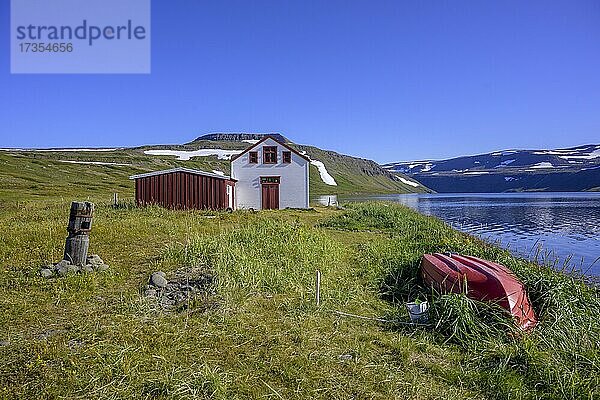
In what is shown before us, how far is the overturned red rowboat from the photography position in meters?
8.15

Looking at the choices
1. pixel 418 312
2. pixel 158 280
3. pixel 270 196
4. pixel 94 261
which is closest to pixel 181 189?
pixel 270 196

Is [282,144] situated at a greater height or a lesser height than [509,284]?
greater

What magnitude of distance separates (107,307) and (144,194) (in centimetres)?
2282

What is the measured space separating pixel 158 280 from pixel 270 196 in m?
26.5

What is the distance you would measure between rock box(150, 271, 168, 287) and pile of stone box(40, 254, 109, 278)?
4.68 ft

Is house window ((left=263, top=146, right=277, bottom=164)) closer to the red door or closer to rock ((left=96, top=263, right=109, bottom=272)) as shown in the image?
the red door

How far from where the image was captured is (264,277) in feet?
32.7

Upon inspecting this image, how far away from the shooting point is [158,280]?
9.24 m

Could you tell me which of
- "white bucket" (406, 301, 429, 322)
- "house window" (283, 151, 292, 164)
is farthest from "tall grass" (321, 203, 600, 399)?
"house window" (283, 151, 292, 164)

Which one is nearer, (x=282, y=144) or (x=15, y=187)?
(x=282, y=144)

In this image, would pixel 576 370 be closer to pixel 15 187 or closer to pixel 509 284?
pixel 509 284

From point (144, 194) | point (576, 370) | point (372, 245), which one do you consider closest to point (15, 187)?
point (144, 194)

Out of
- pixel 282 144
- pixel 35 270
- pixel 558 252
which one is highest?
pixel 282 144

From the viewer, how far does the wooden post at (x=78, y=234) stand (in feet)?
32.1
